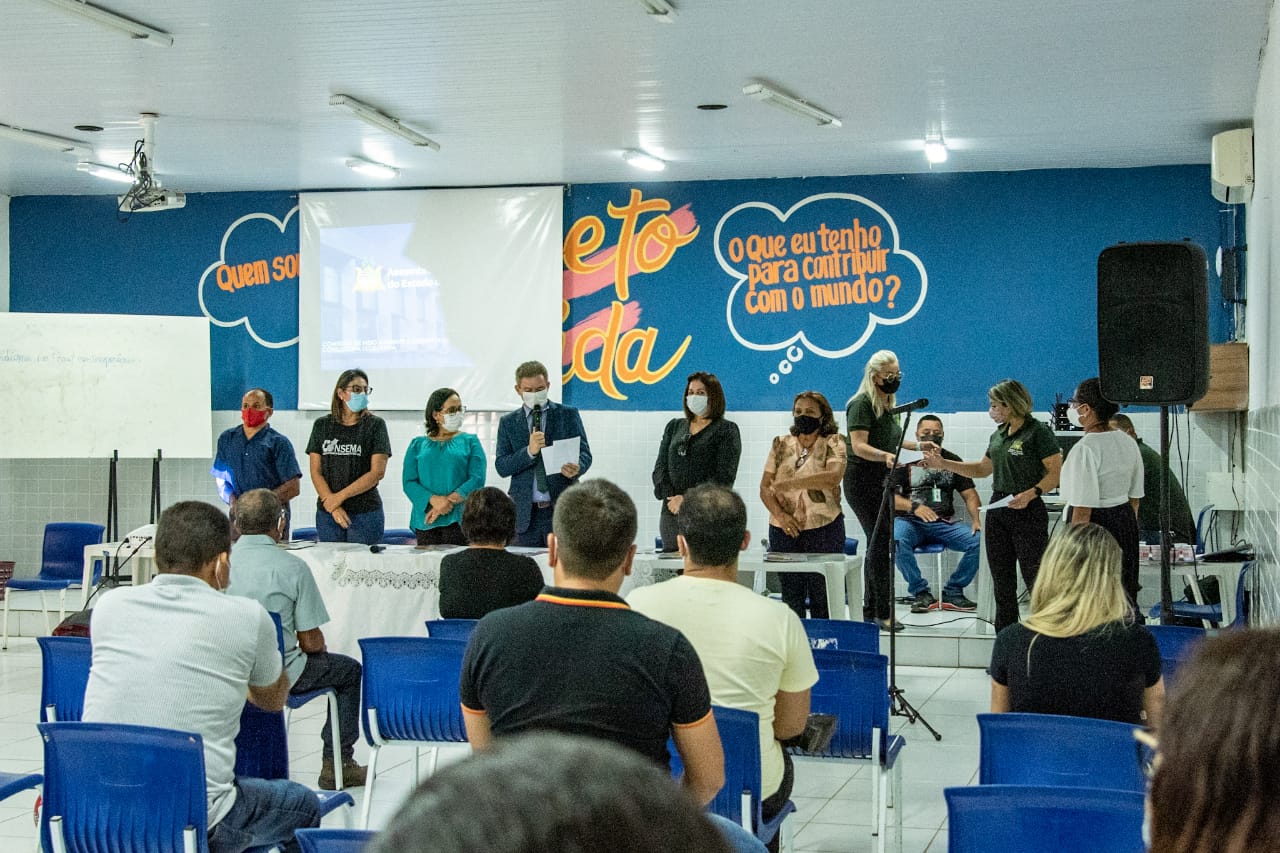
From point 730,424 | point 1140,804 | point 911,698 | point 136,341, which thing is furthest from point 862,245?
point 1140,804

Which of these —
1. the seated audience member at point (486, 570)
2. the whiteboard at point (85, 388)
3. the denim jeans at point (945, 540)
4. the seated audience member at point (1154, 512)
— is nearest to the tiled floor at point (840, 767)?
the seated audience member at point (486, 570)

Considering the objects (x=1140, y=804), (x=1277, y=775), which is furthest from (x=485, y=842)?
(x=1140, y=804)

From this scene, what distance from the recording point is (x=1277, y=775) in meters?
0.89

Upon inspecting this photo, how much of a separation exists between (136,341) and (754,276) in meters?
4.67

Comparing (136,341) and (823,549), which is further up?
(136,341)

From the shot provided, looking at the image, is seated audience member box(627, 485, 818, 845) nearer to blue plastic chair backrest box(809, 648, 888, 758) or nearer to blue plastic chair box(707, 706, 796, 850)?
blue plastic chair box(707, 706, 796, 850)

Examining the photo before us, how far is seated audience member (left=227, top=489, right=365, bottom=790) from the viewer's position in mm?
4738

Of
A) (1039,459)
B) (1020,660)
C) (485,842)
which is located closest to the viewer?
(485,842)

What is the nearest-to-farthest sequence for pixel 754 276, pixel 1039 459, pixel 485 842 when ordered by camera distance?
1. pixel 485 842
2. pixel 1039 459
3. pixel 754 276

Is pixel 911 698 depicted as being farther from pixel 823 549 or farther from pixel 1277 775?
pixel 1277 775

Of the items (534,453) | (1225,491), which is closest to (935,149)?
(1225,491)

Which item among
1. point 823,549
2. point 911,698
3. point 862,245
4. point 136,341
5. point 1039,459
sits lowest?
point 911,698

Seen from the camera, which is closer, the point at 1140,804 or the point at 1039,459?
the point at 1140,804

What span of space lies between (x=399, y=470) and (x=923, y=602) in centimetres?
417
